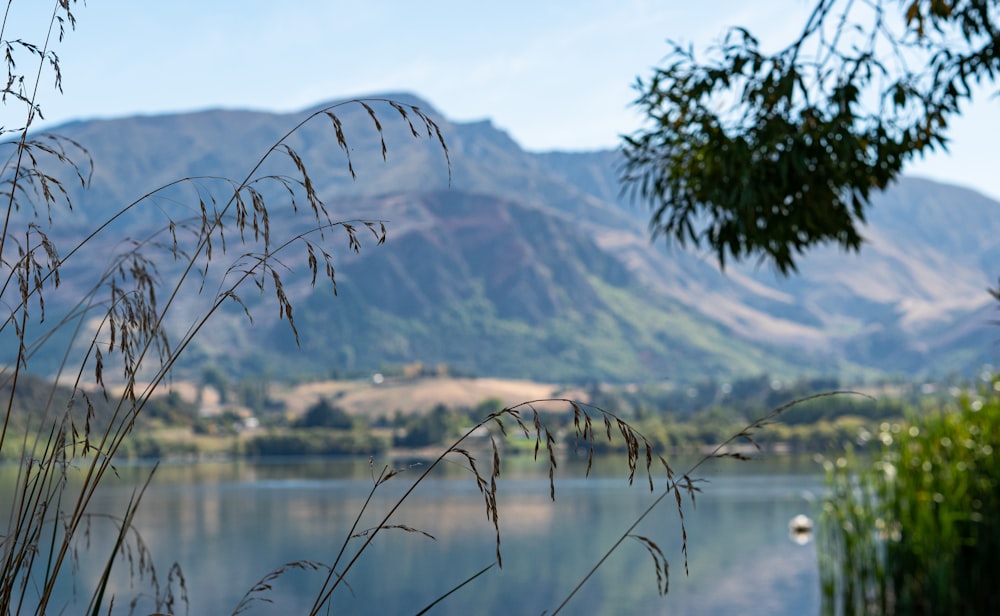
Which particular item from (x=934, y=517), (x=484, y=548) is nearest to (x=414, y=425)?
(x=484, y=548)

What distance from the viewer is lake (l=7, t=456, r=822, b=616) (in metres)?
32.6

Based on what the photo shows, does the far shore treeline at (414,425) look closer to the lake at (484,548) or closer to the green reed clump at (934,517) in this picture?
the lake at (484,548)

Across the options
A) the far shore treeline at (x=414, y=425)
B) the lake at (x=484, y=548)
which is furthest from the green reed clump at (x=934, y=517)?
the far shore treeline at (x=414, y=425)

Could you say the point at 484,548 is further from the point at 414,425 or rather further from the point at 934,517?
the point at 414,425

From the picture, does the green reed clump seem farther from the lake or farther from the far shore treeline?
the far shore treeline

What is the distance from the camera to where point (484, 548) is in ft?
145

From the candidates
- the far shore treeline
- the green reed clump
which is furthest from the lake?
the far shore treeline

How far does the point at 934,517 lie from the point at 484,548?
1405 inches

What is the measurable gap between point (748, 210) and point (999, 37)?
2.13 metres

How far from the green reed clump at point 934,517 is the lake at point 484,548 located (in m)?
8.21

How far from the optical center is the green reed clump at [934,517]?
9227 mm

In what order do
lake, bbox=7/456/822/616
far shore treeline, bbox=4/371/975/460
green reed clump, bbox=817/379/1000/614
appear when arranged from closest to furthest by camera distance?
green reed clump, bbox=817/379/1000/614, lake, bbox=7/456/822/616, far shore treeline, bbox=4/371/975/460

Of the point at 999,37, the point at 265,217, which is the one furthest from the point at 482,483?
the point at 999,37

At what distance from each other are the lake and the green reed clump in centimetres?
821
